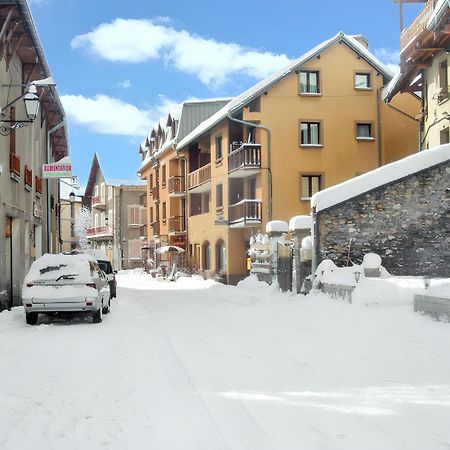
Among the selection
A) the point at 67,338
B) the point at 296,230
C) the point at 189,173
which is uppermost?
the point at 189,173

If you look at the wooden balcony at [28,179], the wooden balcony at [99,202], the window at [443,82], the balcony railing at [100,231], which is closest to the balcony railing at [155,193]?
the balcony railing at [100,231]

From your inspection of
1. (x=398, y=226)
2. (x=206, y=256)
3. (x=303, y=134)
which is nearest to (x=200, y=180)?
(x=206, y=256)

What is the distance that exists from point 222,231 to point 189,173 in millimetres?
8359

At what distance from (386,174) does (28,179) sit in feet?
35.6

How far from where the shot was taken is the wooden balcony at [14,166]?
1609 cm

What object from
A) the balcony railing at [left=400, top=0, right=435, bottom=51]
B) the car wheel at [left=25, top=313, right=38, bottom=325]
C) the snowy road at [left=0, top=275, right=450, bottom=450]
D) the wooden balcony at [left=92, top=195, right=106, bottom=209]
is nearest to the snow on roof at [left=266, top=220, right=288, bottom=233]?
the balcony railing at [left=400, top=0, right=435, bottom=51]

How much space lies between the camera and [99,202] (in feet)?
209

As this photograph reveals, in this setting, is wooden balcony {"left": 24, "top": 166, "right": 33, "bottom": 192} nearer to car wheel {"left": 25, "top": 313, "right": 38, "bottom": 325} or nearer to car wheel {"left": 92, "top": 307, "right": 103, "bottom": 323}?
car wheel {"left": 25, "top": 313, "right": 38, "bottom": 325}

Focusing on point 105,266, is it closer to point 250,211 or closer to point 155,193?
point 250,211

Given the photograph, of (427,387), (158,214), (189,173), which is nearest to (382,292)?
(427,387)

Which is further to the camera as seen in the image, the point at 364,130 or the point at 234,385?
the point at 364,130

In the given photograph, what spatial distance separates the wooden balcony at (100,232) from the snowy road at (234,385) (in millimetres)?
49422

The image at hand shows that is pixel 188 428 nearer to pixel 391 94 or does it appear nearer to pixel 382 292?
pixel 382 292

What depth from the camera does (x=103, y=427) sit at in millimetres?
4836
